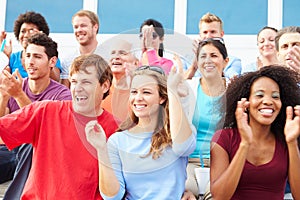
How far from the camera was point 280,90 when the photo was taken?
9.51ft

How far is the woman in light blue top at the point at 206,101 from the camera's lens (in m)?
3.01

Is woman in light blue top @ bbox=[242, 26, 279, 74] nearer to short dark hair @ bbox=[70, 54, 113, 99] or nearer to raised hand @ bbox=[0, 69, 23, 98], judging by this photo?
short dark hair @ bbox=[70, 54, 113, 99]

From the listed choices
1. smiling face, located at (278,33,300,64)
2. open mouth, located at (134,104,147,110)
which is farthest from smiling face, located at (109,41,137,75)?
smiling face, located at (278,33,300,64)

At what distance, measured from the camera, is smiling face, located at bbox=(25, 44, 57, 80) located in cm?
351

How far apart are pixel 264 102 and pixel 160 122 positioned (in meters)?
0.54

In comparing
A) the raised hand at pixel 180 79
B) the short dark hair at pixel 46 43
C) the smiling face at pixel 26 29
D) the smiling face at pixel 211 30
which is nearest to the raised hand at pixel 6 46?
the smiling face at pixel 26 29

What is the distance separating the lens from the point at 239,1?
5.79 m

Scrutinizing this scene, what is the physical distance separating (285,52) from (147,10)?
8.34 ft

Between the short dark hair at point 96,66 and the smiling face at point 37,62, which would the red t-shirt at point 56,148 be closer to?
the short dark hair at point 96,66

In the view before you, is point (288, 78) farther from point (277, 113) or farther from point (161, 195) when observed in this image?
point (161, 195)

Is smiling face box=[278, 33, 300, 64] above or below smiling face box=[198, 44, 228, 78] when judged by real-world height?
above

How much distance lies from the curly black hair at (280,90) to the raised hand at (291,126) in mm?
192

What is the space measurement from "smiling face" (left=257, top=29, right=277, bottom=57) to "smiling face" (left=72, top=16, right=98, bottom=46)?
1.32 meters

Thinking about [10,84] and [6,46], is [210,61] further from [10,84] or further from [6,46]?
[6,46]
